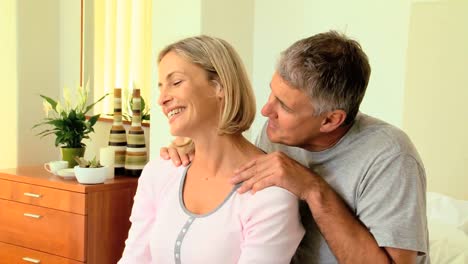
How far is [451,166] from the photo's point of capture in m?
2.06

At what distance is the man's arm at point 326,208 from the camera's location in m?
1.20

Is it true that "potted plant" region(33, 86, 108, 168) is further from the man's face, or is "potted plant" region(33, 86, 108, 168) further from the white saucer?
the man's face

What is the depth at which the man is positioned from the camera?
1.20 m

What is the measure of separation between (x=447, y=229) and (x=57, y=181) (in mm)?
1708

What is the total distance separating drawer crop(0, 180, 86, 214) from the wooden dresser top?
21 millimetres

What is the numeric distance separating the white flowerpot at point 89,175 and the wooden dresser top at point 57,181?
1.0 inches

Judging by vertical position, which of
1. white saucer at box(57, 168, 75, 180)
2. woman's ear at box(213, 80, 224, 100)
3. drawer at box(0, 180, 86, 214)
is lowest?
drawer at box(0, 180, 86, 214)

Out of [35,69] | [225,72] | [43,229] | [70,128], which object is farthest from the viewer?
[35,69]

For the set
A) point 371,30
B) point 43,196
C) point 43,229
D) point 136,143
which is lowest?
point 43,229

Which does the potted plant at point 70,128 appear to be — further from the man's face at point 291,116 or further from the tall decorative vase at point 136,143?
the man's face at point 291,116

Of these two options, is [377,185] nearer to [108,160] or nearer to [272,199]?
[272,199]

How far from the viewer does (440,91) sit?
2068mm

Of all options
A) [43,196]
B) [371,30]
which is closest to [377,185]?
[371,30]

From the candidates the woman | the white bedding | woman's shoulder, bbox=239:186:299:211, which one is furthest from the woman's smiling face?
the white bedding
